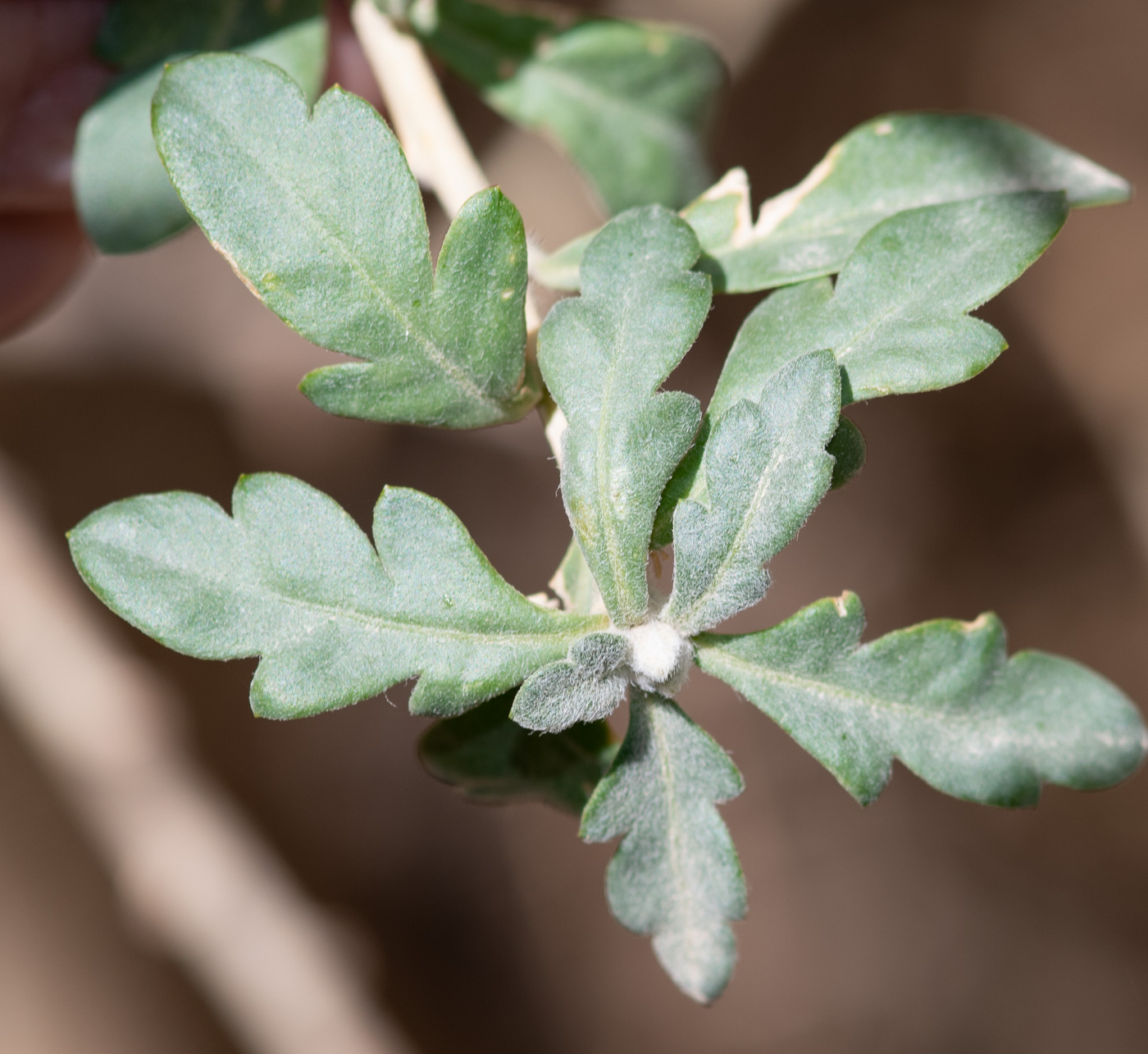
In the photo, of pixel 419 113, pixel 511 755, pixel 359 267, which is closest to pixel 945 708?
pixel 511 755

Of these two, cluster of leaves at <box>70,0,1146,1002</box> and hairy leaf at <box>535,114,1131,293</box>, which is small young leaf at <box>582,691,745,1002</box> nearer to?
cluster of leaves at <box>70,0,1146,1002</box>

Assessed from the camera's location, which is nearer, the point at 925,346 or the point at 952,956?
the point at 925,346

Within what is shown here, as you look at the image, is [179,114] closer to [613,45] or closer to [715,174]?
[613,45]

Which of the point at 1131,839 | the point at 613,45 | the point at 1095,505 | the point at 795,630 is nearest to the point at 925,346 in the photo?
the point at 795,630

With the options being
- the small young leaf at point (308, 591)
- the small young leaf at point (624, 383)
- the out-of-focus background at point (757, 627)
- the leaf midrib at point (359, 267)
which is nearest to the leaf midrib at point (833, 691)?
the small young leaf at point (624, 383)

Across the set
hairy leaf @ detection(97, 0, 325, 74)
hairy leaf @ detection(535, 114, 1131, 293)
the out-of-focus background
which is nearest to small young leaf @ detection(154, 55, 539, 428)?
hairy leaf @ detection(535, 114, 1131, 293)

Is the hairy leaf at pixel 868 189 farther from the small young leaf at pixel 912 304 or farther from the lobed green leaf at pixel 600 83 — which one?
the lobed green leaf at pixel 600 83
